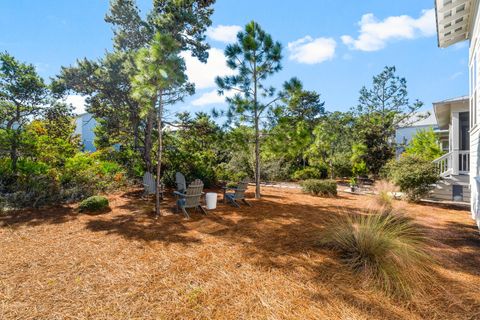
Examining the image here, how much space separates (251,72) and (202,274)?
23.6 ft

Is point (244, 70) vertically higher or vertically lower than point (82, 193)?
higher

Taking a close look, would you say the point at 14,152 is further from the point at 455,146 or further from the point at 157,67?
the point at 455,146

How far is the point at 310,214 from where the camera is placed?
19.9 ft

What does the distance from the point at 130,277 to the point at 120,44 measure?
9692mm

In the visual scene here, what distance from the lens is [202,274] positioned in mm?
2869

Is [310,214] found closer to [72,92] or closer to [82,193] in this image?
[82,193]

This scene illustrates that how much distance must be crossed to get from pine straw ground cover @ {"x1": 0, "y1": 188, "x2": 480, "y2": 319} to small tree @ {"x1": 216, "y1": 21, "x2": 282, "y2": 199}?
458 cm

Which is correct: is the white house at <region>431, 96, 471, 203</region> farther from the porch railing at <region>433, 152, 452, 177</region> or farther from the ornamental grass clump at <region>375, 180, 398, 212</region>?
the ornamental grass clump at <region>375, 180, 398, 212</region>

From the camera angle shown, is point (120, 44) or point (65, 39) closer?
point (65, 39)

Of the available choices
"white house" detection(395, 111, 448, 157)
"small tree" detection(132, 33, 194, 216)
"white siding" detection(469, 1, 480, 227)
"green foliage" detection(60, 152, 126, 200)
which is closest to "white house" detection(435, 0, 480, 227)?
"white siding" detection(469, 1, 480, 227)

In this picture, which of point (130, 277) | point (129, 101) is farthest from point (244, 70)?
point (130, 277)

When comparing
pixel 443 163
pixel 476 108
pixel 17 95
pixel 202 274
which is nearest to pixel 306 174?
pixel 443 163

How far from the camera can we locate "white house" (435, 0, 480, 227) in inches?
205

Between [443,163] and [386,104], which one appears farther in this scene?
[386,104]
